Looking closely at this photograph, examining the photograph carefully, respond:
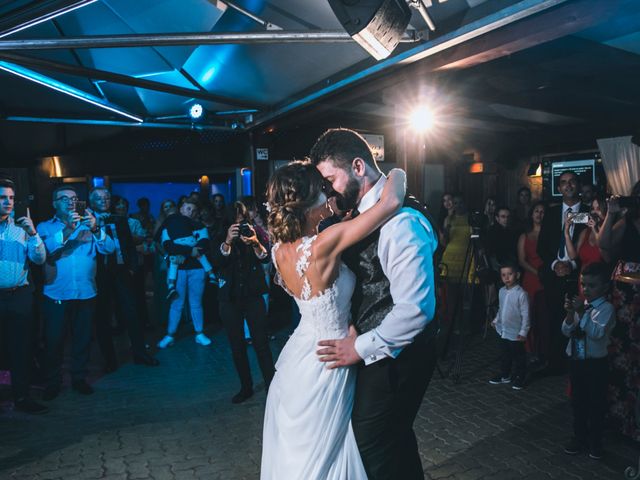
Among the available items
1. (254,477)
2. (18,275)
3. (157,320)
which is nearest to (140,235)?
(157,320)

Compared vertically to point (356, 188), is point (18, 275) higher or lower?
lower

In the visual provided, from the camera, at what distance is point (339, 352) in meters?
2.09

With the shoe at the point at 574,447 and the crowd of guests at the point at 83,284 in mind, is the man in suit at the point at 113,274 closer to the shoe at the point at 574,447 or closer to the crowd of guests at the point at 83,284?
the crowd of guests at the point at 83,284

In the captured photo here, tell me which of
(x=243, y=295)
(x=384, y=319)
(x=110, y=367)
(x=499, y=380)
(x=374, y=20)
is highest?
(x=374, y=20)

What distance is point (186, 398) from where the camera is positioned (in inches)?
177

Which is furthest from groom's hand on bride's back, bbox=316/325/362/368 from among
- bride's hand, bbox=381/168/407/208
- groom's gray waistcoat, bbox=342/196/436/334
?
bride's hand, bbox=381/168/407/208

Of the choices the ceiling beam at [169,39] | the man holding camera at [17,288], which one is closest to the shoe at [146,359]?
the man holding camera at [17,288]

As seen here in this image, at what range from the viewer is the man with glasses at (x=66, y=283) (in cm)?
450

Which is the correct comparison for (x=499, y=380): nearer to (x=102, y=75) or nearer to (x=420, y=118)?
(x=420, y=118)

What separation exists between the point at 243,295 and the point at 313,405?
2.23 m

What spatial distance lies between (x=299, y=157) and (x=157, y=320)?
4242 mm

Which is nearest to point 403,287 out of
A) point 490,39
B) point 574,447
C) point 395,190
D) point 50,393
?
point 395,190

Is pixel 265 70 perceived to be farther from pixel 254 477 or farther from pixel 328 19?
pixel 254 477

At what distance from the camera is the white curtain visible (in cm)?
880
